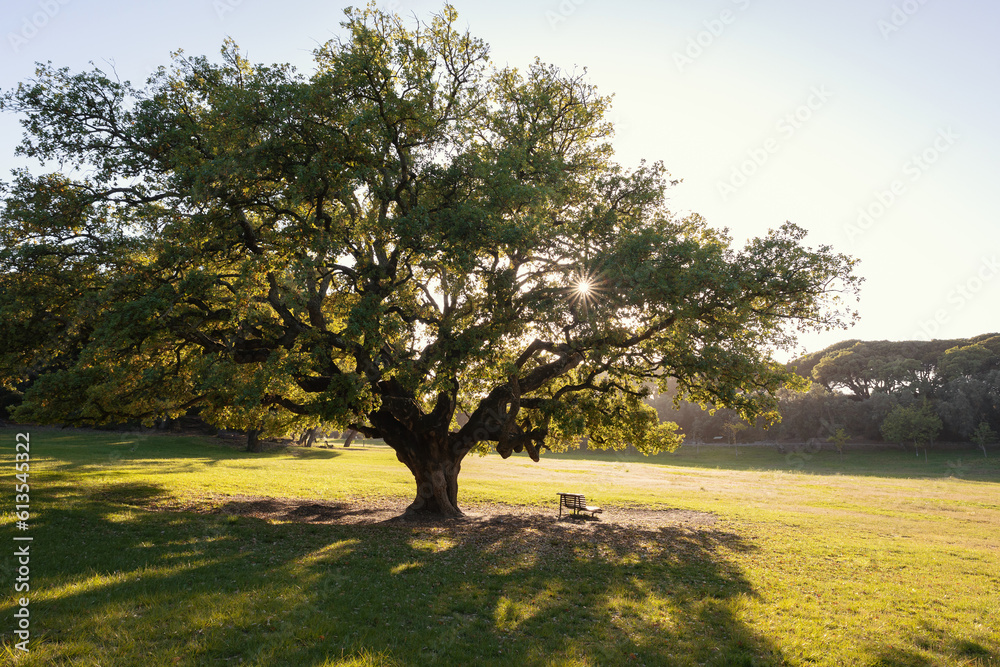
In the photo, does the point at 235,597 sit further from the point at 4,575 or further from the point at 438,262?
the point at 438,262

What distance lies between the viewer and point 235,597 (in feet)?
27.6

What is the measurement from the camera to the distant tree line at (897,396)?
6512 cm

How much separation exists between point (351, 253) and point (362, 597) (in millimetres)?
10745

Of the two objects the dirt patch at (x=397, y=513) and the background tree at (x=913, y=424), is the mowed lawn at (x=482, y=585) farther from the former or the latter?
the background tree at (x=913, y=424)

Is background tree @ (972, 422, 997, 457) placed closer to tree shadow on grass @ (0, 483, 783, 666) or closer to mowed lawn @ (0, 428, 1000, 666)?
mowed lawn @ (0, 428, 1000, 666)

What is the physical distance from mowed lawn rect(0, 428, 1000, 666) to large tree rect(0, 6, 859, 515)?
4.04 metres

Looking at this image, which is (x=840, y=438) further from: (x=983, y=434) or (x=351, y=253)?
(x=351, y=253)

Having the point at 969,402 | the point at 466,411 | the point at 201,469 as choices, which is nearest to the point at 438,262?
the point at 466,411

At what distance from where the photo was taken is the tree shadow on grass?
6.82m

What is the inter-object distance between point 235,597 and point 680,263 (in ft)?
43.4

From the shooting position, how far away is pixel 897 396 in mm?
71875

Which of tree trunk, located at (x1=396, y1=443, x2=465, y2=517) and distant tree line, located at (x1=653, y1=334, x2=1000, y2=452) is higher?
distant tree line, located at (x1=653, y1=334, x2=1000, y2=452)

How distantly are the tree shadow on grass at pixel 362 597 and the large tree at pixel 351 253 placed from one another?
4032 mm

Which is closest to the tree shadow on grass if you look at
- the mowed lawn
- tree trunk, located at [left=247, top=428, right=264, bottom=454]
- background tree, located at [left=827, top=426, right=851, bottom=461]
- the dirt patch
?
the mowed lawn
